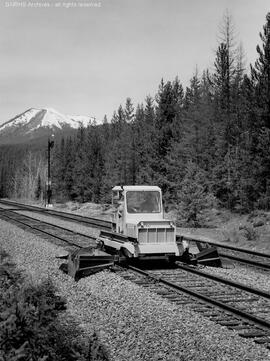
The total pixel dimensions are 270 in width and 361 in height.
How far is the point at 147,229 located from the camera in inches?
512

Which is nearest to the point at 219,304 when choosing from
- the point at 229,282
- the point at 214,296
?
the point at 214,296

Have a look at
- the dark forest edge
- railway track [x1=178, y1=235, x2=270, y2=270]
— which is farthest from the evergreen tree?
the dark forest edge

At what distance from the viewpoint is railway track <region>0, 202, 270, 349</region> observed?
7.91 metres

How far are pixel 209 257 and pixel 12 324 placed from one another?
9.22m

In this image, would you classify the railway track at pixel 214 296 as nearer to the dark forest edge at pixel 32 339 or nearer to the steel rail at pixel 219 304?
the steel rail at pixel 219 304

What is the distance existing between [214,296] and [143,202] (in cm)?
469

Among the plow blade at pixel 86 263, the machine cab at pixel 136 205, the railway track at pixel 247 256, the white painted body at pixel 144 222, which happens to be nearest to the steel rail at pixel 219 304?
the white painted body at pixel 144 222

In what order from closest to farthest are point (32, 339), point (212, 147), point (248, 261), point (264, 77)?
point (32, 339), point (248, 261), point (264, 77), point (212, 147)

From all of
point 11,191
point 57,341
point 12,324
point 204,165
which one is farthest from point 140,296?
point 11,191

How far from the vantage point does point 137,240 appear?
12961mm

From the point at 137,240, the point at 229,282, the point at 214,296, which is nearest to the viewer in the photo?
the point at 214,296

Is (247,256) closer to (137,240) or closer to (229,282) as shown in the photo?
(137,240)

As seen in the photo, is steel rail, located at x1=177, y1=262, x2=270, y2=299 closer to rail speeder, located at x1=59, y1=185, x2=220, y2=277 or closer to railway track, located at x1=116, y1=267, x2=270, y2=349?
railway track, located at x1=116, y1=267, x2=270, y2=349

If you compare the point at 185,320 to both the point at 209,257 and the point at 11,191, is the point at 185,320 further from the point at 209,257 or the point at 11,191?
the point at 11,191
